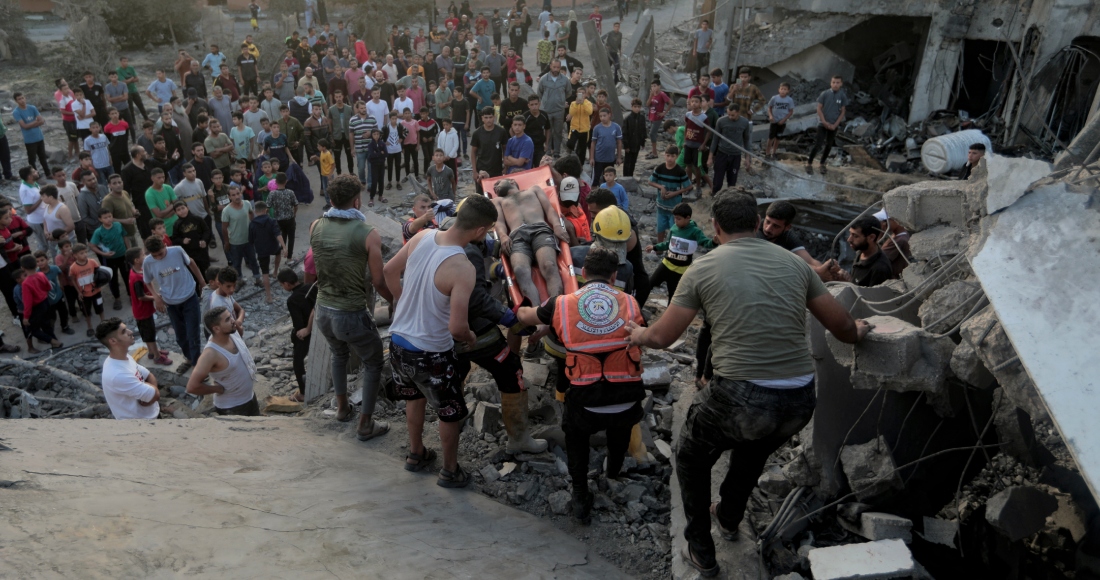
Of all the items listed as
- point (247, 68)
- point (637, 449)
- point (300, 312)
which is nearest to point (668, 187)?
point (300, 312)

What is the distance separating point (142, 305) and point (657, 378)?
5.59 m

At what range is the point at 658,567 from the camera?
3.72 m

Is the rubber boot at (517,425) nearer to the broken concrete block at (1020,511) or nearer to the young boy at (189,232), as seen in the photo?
the broken concrete block at (1020,511)

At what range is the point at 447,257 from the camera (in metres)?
3.74

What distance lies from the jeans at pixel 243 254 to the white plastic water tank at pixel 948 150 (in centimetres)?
918

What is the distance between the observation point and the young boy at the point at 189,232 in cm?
853

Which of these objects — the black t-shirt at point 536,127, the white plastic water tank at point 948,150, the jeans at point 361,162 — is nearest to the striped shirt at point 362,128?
the jeans at point 361,162

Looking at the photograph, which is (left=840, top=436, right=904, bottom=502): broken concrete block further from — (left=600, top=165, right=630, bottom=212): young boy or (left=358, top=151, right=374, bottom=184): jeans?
(left=358, top=151, right=374, bottom=184): jeans

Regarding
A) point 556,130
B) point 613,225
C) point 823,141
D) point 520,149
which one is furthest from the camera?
point 823,141

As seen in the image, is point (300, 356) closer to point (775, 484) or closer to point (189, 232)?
point (189, 232)

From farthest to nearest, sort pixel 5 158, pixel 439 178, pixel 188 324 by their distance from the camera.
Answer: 1. pixel 5 158
2. pixel 439 178
3. pixel 188 324

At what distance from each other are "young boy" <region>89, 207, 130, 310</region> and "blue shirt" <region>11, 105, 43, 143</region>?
4.36m

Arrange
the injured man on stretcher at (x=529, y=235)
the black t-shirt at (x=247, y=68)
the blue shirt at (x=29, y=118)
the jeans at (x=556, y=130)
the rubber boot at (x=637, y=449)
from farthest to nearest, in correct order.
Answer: the black t-shirt at (x=247, y=68), the jeans at (x=556, y=130), the blue shirt at (x=29, y=118), the injured man on stretcher at (x=529, y=235), the rubber boot at (x=637, y=449)

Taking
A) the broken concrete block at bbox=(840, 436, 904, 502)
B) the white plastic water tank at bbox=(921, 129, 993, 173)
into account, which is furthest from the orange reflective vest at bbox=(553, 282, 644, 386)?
the white plastic water tank at bbox=(921, 129, 993, 173)
